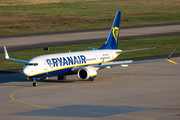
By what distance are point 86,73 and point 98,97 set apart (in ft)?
29.2

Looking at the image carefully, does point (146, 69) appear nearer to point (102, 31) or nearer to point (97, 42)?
point (97, 42)

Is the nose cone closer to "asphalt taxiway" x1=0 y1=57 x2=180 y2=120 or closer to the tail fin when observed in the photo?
"asphalt taxiway" x1=0 y1=57 x2=180 y2=120

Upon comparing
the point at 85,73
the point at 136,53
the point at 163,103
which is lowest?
the point at 163,103

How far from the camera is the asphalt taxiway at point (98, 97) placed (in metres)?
32.9

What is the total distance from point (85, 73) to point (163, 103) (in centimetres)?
1480

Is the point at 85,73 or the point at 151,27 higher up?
the point at 151,27

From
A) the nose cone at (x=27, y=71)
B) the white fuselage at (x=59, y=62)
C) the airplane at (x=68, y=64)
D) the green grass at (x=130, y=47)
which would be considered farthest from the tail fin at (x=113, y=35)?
the green grass at (x=130, y=47)

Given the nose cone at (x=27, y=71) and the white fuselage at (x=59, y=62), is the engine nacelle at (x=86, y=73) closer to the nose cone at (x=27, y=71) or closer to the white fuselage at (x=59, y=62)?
the white fuselage at (x=59, y=62)

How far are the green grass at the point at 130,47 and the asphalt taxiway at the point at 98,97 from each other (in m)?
13.1

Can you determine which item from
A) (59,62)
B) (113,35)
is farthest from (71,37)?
→ (59,62)

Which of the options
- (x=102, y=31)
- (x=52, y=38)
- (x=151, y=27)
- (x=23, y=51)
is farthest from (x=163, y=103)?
(x=151, y=27)

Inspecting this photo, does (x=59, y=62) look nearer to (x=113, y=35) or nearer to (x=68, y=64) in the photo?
(x=68, y=64)

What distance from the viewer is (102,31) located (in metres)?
123

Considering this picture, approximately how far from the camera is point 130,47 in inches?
3501
